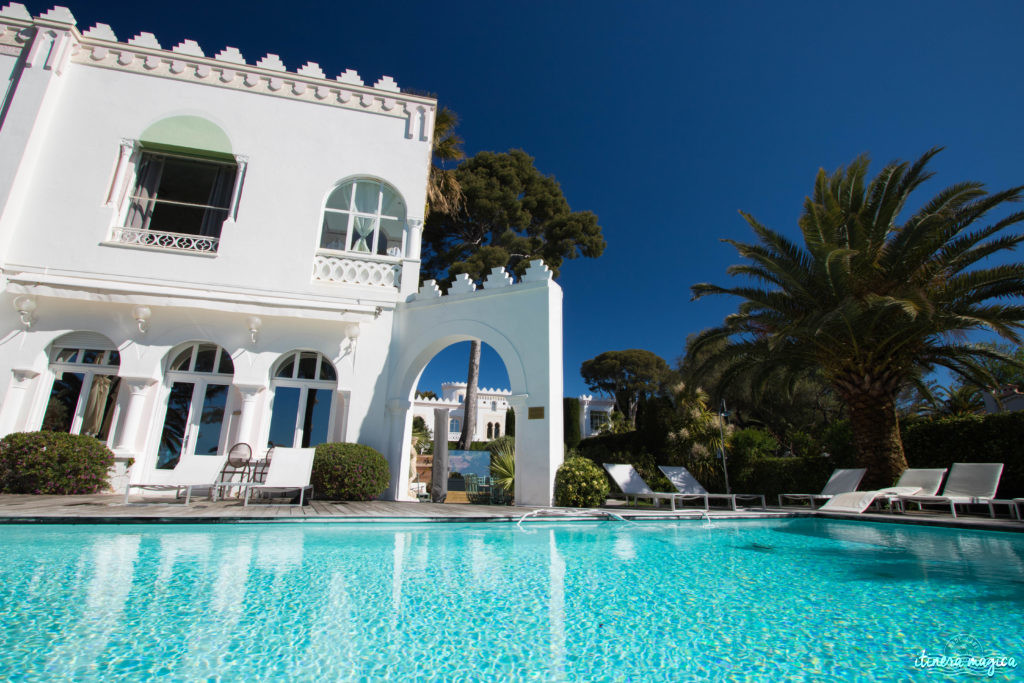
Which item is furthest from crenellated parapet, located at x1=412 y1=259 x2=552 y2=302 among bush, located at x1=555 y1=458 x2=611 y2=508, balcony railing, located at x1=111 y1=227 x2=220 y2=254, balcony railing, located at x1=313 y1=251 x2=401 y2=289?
balcony railing, located at x1=111 y1=227 x2=220 y2=254

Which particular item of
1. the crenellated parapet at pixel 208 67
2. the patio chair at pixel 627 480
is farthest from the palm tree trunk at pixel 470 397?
the crenellated parapet at pixel 208 67

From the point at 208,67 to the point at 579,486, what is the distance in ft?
43.4

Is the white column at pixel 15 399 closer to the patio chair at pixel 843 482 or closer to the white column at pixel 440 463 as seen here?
the white column at pixel 440 463

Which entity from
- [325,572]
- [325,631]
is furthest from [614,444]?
[325,631]

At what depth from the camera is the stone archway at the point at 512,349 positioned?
9555mm

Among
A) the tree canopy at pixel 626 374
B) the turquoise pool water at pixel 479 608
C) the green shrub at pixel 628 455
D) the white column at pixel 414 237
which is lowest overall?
the turquoise pool water at pixel 479 608

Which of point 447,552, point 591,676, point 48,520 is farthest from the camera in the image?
point 48,520

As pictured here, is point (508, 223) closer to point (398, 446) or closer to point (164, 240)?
point (164, 240)

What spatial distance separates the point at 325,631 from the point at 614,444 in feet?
54.6

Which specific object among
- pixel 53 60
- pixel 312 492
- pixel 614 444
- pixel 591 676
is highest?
pixel 53 60

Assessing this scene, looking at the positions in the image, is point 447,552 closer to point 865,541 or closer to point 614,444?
point 865,541

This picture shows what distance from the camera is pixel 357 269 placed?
1162cm

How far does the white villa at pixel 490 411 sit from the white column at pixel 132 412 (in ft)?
88.8

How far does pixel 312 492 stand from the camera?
911 centimetres
